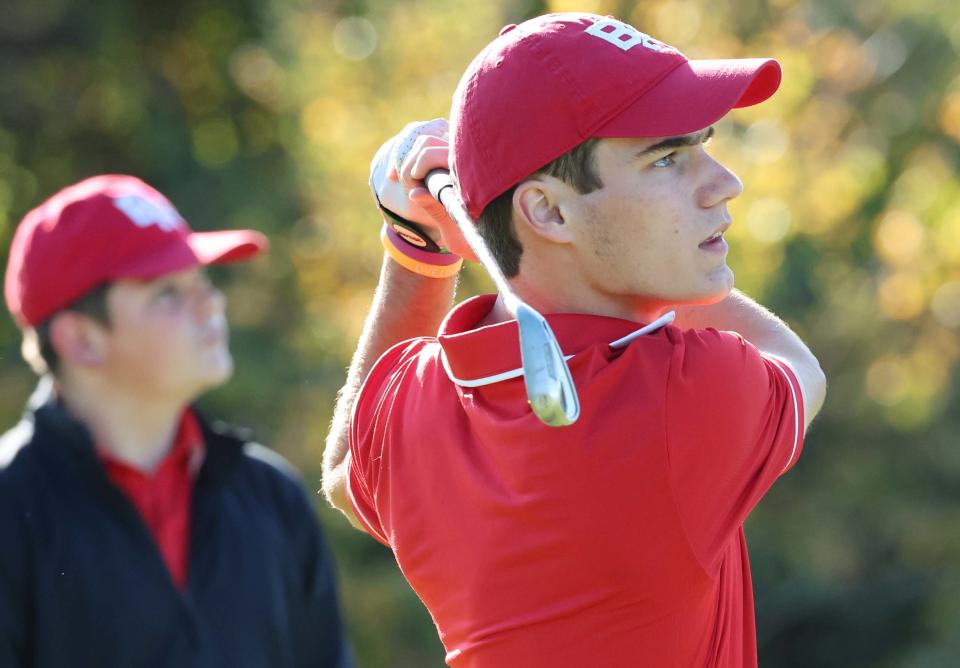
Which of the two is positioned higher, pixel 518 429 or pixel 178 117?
pixel 518 429

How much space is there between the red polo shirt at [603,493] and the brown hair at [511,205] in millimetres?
127

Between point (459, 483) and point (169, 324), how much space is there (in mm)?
1872

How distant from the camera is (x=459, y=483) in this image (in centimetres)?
188

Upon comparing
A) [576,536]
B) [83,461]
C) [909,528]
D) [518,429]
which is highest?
[518,429]

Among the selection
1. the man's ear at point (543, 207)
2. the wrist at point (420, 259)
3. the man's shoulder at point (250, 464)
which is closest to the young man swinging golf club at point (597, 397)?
the man's ear at point (543, 207)

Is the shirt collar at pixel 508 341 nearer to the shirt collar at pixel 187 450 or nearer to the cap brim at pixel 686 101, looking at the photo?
the cap brim at pixel 686 101

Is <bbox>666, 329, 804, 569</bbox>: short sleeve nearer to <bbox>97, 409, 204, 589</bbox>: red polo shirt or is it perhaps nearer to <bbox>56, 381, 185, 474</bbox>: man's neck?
<bbox>97, 409, 204, 589</bbox>: red polo shirt

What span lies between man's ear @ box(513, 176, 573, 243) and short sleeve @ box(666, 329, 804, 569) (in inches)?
8.3

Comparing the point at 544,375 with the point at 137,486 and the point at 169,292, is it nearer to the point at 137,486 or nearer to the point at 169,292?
the point at 137,486

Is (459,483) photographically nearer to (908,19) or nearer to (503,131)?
(503,131)

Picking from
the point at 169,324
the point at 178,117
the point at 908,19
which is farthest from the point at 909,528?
the point at 178,117

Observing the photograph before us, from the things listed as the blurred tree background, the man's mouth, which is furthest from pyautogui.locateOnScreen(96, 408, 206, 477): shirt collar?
the blurred tree background

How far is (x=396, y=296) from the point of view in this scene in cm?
238

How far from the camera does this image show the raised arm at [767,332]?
6.53ft
